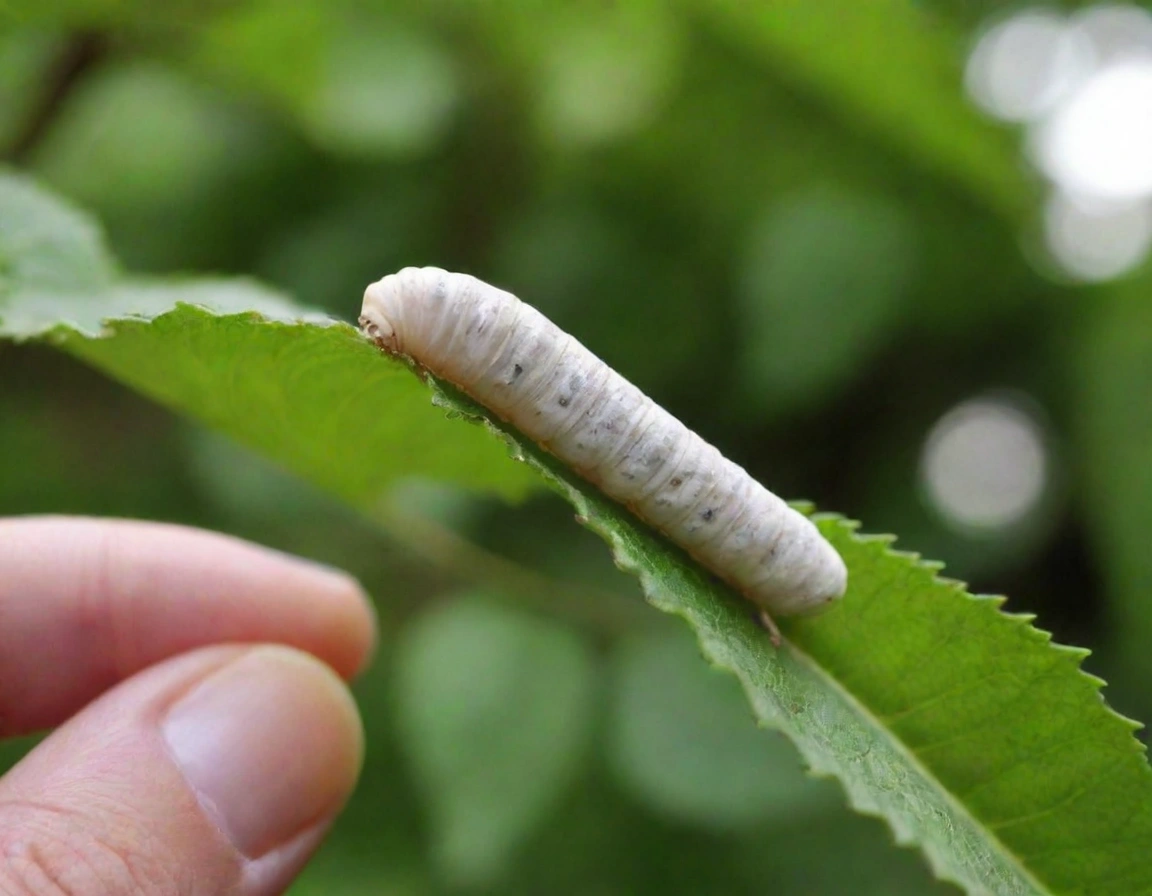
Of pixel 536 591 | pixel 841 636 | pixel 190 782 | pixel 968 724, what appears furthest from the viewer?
pixel 536 591

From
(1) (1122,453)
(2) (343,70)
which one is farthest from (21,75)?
(1) (1122,453)

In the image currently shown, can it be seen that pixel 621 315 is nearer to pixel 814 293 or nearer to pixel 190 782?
pixel 814 293

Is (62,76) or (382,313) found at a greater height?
(382,313)

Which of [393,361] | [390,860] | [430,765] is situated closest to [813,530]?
[393,361]

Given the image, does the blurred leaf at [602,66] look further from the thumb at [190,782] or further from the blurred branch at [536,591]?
the thumb at [190,782]

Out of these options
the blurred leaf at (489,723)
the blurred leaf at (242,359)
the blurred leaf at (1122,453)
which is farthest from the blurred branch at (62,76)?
the blurred leaf at (1122,453)
